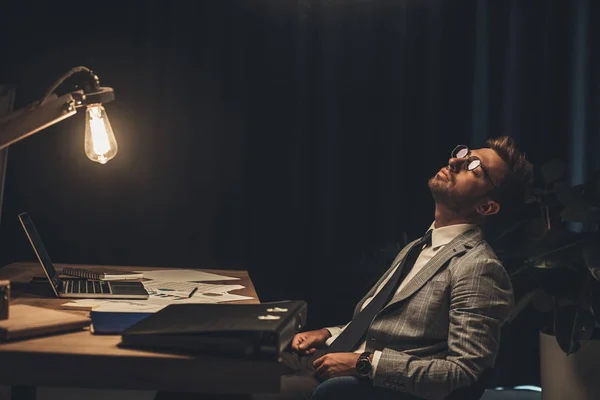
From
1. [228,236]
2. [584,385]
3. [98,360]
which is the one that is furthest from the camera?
[228,236]

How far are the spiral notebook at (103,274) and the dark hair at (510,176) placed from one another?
1.16m

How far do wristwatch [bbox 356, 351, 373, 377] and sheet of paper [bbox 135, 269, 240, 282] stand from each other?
2.68ft

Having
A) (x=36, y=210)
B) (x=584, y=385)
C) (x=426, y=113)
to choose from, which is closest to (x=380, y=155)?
(x=426, y=113)

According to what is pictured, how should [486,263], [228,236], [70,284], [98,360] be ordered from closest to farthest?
[98,360] → [486,263] → [70,284] → [228,236]

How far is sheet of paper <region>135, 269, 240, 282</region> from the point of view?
8.00ft

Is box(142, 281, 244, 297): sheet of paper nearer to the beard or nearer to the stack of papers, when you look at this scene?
the stack of papers

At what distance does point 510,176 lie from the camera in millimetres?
2143

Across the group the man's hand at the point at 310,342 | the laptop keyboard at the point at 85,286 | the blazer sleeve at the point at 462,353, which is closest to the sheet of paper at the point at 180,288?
the laptop keyboard at the point at 85,286

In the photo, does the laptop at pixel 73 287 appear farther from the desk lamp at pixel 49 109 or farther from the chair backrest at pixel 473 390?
the chair backrest at pixel 473 390

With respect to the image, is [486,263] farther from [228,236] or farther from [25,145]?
[25,145]

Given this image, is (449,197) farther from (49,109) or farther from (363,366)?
(49,109)

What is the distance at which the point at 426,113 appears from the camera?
338 cm

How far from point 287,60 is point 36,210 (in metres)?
1.19

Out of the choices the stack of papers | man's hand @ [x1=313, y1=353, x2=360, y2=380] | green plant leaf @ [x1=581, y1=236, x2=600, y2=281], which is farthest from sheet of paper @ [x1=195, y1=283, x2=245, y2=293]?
green plant leaf @ [x1=581, y1=236, x2=600, y2=281]
